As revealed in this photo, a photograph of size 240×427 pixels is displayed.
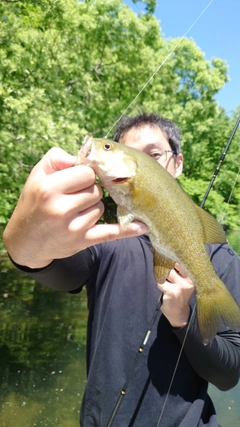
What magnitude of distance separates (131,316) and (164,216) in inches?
37.3

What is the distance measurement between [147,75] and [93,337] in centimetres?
1562

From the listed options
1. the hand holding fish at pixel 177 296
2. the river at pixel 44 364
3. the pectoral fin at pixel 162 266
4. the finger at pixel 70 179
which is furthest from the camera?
the river at pixel 44 364

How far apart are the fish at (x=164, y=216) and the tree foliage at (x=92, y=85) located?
4937mm

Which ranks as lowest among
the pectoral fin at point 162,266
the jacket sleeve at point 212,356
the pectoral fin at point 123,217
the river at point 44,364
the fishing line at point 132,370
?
the river at point 44,364

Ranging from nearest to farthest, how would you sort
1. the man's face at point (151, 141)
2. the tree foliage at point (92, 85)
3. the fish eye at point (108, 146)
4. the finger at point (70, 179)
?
1. the finger at point (70, 179)
2. the fish eye at point (108, 146)
3. the man's face at point (151, 141)
4. the tree foliage at point (92, 85)

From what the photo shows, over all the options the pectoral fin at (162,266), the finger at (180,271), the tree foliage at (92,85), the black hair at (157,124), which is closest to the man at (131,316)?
the finger at (180,271)

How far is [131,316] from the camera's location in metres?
2.25

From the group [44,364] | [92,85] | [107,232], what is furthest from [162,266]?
[92,85]

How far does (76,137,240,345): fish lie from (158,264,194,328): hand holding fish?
18 centimetres

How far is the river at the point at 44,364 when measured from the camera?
4.49m

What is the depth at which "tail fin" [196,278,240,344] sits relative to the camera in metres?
1.63

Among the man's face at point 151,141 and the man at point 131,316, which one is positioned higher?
the man's face at point 151,141

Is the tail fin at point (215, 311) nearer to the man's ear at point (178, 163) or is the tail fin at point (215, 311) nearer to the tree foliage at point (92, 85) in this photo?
the man's ear at point (178, 163)

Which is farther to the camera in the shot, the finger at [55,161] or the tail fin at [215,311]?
the tail fin at [215,311]
